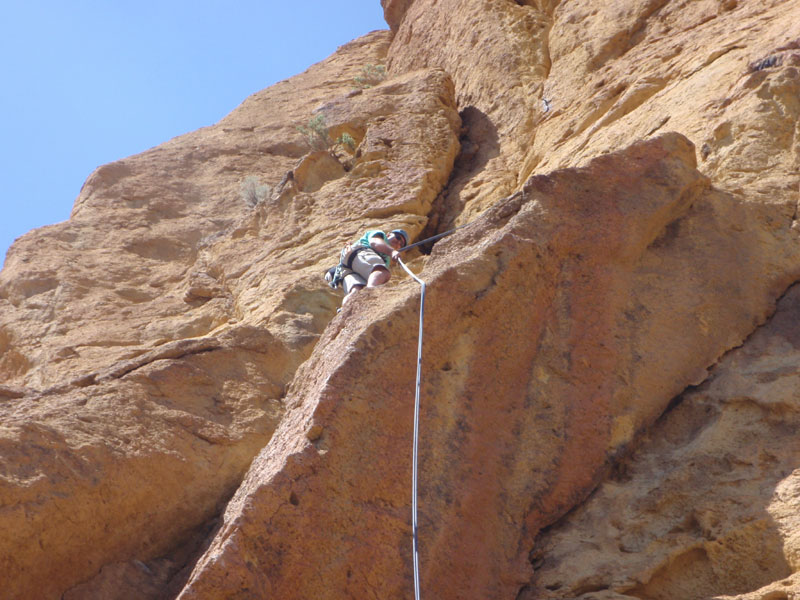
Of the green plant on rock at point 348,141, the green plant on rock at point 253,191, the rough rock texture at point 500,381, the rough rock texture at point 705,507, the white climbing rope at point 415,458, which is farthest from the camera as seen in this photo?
the green plant on rock at point 253,191

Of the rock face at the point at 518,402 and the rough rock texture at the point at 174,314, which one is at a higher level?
the rough rock texture at the point at 174,314

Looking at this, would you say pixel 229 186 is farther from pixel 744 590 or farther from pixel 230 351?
pixel 744 590

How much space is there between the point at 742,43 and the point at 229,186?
779cm

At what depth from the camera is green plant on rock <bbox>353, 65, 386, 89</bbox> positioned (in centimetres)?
1597

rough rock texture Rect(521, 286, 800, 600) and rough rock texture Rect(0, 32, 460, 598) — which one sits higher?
rough rock texture Rect(0, 32, 460, 598)

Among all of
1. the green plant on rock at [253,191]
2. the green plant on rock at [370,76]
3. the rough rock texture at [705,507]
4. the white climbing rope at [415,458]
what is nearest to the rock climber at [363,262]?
the white climbing rope at [415,458]

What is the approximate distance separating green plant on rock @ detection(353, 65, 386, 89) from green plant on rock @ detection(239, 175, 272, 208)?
3.94m

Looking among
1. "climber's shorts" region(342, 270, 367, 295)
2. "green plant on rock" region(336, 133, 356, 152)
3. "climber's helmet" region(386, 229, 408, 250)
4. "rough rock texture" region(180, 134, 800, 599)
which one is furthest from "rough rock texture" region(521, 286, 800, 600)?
"green plant on rock" region(336, 133, 356, 152)

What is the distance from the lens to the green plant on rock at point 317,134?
1316 cm

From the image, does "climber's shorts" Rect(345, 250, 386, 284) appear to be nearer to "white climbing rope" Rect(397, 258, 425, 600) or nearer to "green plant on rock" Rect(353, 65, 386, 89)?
"white climbing rope" Rect(397, 258, 425, 600)

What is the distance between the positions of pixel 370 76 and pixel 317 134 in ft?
10.5

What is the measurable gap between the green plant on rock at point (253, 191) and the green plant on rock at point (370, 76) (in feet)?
12.9

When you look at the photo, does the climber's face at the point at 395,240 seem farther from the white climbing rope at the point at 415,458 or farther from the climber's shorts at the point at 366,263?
the white climbing rope at the point at 415,458

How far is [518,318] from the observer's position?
5.66 meters
